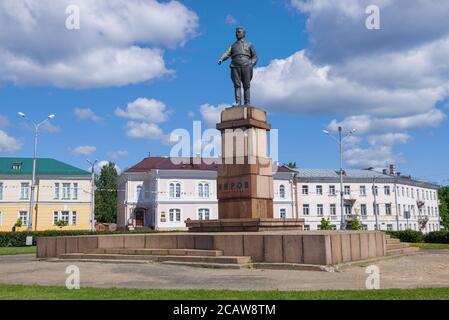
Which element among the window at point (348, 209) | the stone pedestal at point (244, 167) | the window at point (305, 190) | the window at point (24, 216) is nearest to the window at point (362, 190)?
the window at point (348, 209)

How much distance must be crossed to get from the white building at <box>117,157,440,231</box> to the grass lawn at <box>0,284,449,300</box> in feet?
154

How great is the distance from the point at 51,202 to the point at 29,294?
47.9m

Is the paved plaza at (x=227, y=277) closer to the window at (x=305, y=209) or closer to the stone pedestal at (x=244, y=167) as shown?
the stone pedestal at (x=244, y=167)

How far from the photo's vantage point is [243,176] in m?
17.0

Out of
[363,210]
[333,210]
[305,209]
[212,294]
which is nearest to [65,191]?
[305,209]

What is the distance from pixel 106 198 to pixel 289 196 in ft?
109

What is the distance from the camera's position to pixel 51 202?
53.6 metres

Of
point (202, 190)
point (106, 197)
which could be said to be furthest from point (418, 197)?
point (106, 197)

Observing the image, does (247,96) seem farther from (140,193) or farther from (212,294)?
(140,193)

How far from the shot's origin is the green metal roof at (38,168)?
2104 inches

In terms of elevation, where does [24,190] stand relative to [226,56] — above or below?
below

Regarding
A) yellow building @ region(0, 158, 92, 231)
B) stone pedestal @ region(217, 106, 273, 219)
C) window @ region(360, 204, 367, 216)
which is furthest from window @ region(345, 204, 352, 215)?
stone pedestal @ region(217, 106, 273, 219)
